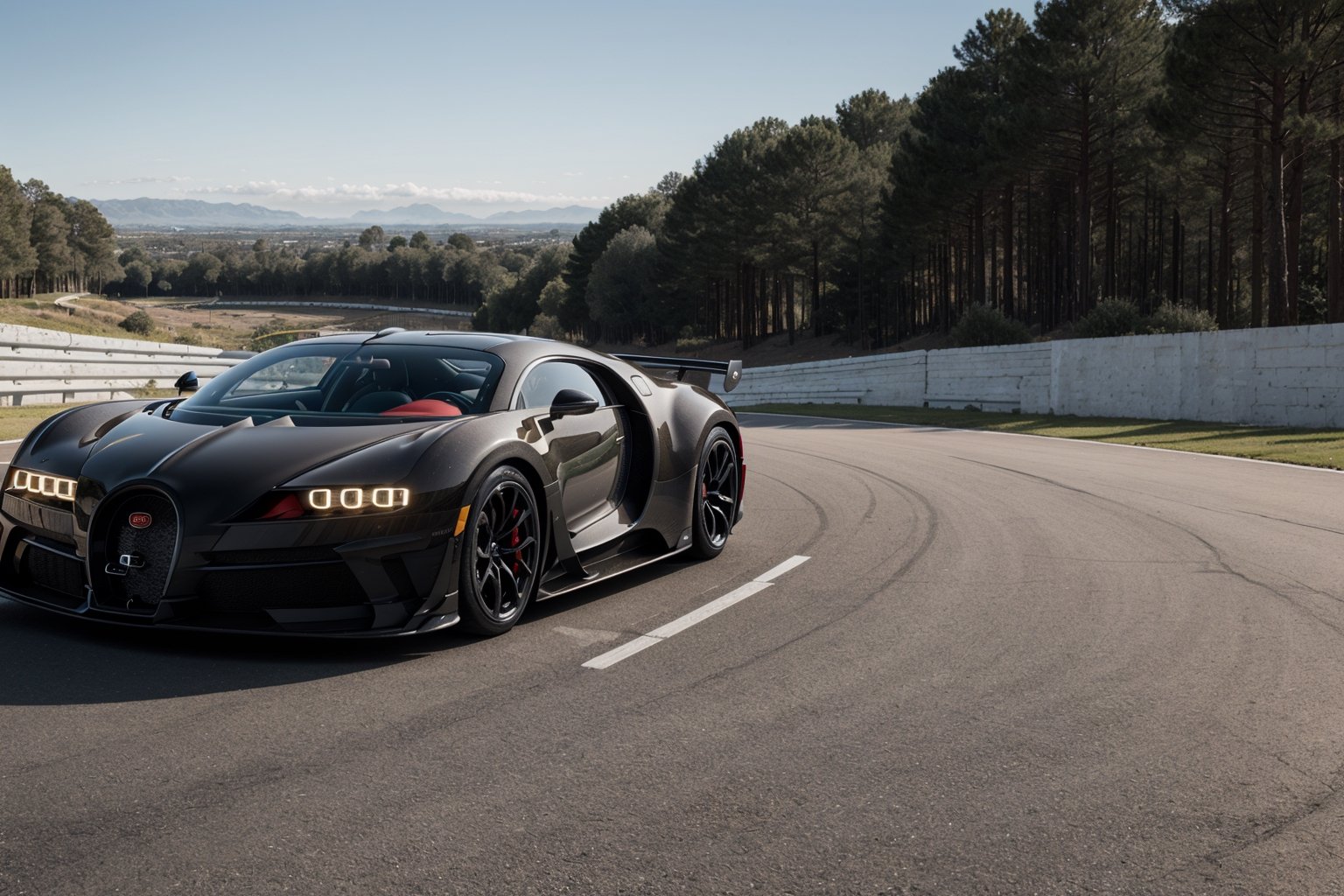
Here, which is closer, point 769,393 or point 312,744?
point 312,744

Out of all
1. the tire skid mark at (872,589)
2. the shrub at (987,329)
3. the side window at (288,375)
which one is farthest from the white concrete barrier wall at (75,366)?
the shrub at (987,329)

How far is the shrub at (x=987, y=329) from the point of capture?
42.5 m

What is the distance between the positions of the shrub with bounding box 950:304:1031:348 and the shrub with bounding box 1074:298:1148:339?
358 centimetres

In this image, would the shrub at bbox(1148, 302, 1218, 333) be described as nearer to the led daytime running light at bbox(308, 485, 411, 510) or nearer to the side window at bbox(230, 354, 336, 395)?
the side window at bbox(230, 354, 336, 395)

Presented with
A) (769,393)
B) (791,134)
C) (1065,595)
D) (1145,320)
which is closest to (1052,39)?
(1145,320)

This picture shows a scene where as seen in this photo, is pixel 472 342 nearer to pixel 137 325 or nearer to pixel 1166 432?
pixel 1166 432

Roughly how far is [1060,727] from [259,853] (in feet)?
9.00

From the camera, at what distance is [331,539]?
4.91 meters

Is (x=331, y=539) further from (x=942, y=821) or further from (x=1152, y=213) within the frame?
(x=1152, y=213)

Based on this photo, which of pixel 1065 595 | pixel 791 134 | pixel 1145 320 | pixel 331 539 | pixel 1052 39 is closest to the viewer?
pixel 331 539

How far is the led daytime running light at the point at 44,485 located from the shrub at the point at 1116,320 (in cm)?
3532

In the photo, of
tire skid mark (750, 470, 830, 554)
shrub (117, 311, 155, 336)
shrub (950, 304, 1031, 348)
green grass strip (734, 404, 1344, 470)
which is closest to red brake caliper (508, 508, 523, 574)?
tire skid mark (750, 470, 830, 554)

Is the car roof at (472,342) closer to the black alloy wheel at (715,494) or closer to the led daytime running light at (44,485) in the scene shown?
the black alloy wheel at (715,494)

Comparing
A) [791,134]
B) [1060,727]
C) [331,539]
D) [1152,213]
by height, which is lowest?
[1060,727]
